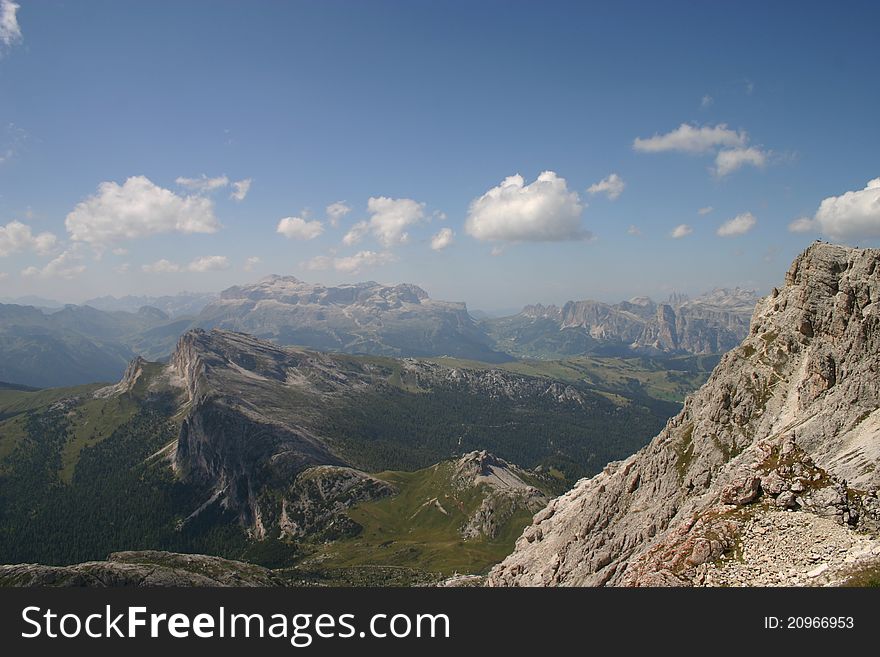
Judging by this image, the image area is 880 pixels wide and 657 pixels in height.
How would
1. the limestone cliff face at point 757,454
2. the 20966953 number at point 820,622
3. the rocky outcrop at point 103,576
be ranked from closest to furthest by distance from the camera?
the 20966953 number at point 820,622 < the limestone cliff face at point 757,454 < the rocky outcrop at point 103,576

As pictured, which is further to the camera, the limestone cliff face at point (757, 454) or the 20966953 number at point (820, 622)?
the limestone cliff face at point (757, 454)

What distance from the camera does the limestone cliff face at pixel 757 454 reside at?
39.4m

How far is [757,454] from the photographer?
1987 inches

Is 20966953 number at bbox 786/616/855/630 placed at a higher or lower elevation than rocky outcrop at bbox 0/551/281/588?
higher

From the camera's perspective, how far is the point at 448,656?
98.2 ft

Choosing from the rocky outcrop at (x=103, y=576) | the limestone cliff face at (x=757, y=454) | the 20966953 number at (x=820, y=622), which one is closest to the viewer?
the 20966953 number at (x=820, y=622)

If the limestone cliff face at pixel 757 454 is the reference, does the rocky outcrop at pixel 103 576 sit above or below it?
below

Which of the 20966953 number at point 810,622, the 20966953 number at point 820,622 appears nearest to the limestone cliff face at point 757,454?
the 20966953 number at point 810,622

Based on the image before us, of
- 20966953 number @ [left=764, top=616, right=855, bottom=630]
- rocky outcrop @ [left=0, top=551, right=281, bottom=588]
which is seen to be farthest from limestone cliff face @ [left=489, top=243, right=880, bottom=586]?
rocky outcrop @ [left=0, top=551, right=281, bottom=588]

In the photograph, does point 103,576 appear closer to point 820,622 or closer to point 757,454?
point 757,454

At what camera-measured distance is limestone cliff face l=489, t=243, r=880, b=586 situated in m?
39.4

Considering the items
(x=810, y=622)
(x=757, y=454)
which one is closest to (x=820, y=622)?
(x=810, y=622)

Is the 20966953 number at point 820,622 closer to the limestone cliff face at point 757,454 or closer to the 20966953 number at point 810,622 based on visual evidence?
the 20966953 number at point 810,622

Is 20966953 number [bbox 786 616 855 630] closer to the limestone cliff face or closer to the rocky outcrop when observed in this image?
the limestone cliff face
